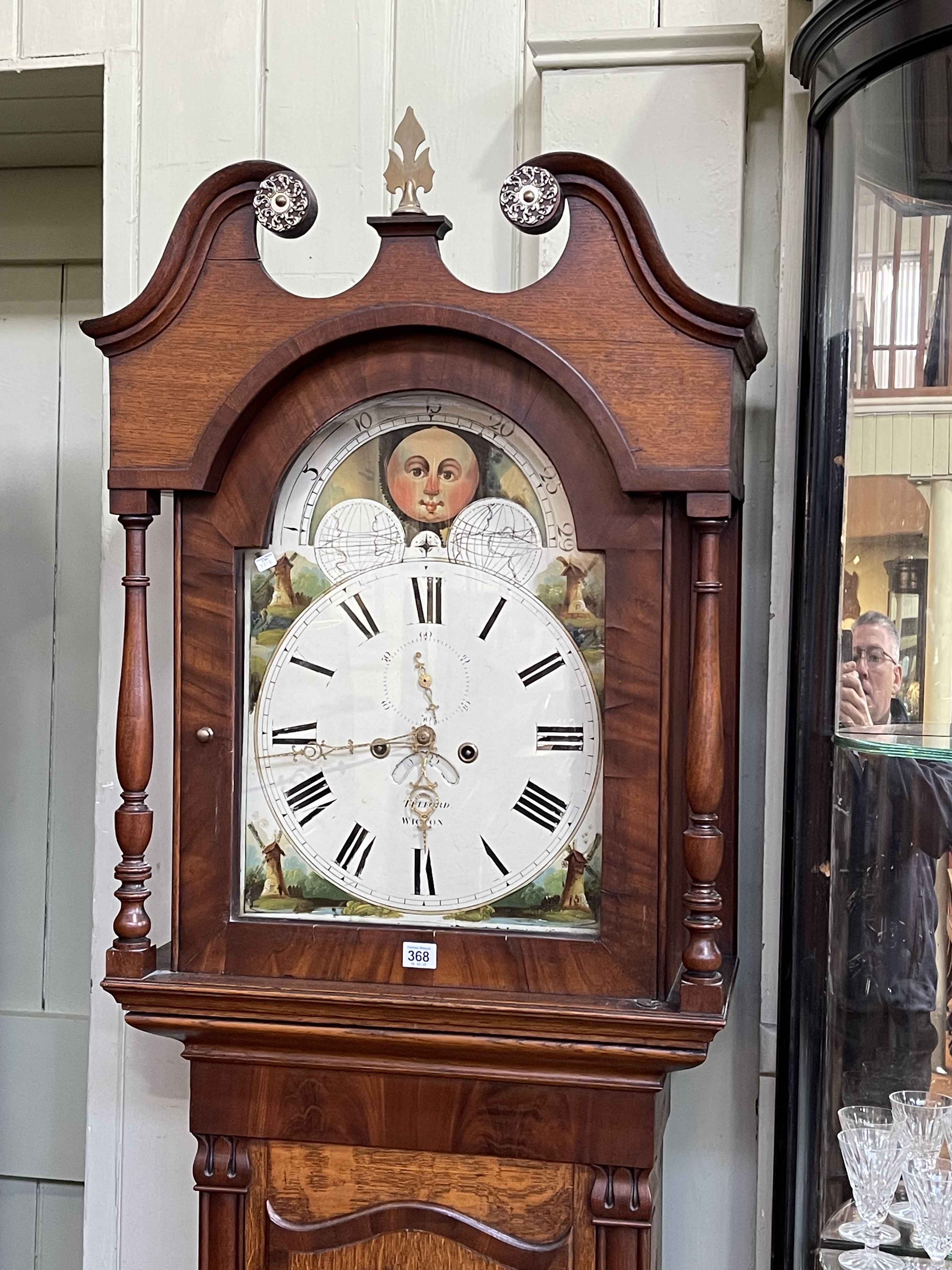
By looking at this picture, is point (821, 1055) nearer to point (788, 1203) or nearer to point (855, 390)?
point (788, 1203)

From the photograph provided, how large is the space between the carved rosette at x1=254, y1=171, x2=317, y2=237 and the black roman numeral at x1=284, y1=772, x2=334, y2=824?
52cm

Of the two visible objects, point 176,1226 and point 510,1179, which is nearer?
point 510,1179

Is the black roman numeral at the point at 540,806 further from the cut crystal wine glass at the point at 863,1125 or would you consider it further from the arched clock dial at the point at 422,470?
the cut crystal wine glass at the point at 863,1125

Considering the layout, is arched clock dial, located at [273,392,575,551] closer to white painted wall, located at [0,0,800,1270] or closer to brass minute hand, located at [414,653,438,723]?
brass minute hand, located at [414,653,438,723]

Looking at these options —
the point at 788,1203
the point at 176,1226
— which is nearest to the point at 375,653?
the point at 788,1203

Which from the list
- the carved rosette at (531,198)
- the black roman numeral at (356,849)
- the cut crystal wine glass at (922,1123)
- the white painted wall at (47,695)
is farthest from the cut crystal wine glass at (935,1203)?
the white painted wall at (47,695)

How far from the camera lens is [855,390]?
1.22m

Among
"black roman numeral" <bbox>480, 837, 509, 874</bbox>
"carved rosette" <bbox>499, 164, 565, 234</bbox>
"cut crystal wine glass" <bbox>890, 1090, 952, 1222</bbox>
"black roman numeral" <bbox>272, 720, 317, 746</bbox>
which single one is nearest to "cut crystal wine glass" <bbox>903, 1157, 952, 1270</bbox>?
"cut crystal wine glass" <bbox>890, 1090, 952, 1222</bbox>

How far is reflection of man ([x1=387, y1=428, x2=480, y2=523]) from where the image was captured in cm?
134

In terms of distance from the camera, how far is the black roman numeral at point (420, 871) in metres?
1.34

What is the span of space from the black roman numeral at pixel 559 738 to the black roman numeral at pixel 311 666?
0.70ft

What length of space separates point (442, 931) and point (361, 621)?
0.31 metres

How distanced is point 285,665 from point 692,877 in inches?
17.2

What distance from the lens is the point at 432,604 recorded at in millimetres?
1345
